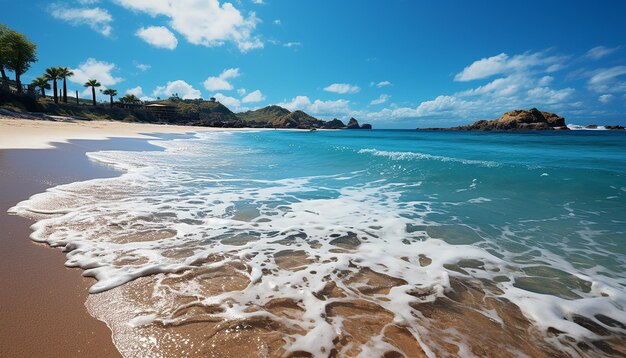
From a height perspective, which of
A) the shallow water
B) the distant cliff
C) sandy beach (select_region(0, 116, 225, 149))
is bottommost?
the shallow water

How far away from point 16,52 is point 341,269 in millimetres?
70809

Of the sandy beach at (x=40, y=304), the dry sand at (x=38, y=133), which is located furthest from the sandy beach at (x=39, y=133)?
the sandy beach at (x=40, y=304)

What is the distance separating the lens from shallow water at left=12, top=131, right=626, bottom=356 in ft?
8.70

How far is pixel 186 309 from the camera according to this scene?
2.84m

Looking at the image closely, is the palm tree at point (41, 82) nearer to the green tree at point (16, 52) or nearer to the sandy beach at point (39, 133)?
the green tree at point (16, 52)

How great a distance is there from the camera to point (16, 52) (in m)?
47.0

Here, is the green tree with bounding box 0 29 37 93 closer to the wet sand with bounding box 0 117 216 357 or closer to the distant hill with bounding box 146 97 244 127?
the distant hill with bounding box 146 97 244 127

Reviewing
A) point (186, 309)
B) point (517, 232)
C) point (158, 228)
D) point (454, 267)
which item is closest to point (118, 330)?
point (186, 309)

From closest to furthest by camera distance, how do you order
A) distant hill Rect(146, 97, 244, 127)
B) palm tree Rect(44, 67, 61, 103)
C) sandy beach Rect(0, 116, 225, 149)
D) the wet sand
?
the wet sand < sandy beach Rect(0, 116, 225, 149) < palm tree Rect(44, 67, 61, 103) < distant hill Rect(146, 97, 244, 127)

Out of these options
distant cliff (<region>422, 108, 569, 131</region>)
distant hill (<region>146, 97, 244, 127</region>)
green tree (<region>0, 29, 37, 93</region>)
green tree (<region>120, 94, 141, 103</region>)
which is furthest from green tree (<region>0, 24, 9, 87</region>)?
distant cliff (<region>422, 108, 569, 131</region>)

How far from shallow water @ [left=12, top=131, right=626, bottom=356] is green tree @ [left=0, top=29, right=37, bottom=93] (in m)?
62.7

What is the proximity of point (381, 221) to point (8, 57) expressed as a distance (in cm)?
7022

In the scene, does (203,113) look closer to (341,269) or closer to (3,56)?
(3,56)

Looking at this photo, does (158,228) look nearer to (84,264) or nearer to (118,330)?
(84,264)
